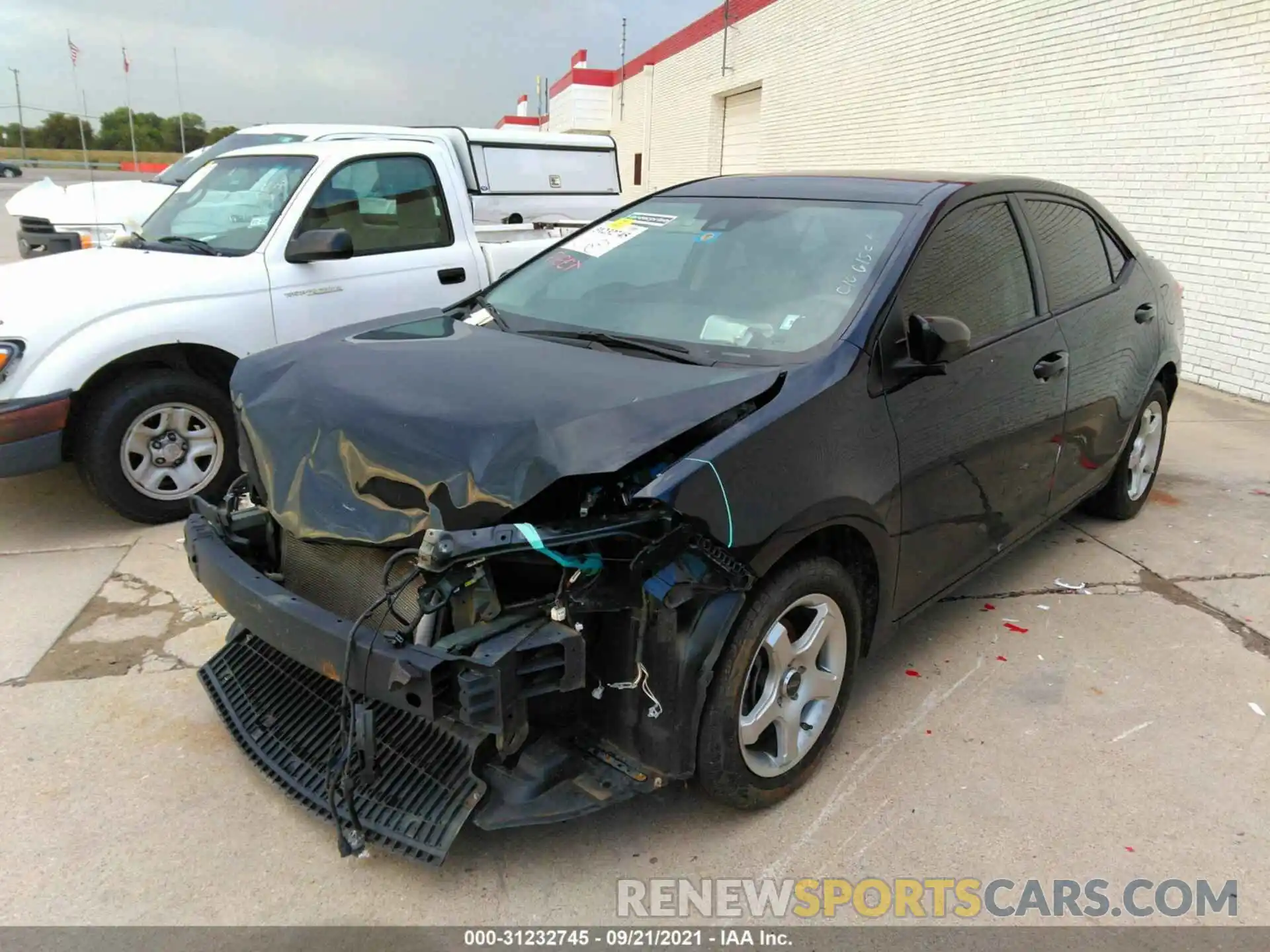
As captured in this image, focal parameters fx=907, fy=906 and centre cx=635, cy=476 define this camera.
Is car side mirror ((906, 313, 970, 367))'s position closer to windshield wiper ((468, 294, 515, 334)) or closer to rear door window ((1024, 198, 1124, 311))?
rear door window ((1024, 198, 1124, 311))

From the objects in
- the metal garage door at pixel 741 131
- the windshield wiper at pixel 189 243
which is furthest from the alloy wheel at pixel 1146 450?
the metal garage door at pixel 741 131

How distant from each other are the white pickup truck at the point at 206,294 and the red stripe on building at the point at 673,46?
616 inches

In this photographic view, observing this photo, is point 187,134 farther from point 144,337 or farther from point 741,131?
point 144,337

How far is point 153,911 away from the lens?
2318 mm

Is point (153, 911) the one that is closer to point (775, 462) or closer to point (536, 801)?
point (536, 801)

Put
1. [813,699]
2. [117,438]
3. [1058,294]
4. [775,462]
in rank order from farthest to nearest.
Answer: [117,438], [1058,294], [813,699], [775,462]

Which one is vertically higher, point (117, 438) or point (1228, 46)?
point (1228, 46)

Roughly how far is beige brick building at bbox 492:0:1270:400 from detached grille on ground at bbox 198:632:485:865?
10.8 ft

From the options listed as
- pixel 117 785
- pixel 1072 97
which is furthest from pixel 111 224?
pixel 1072 97

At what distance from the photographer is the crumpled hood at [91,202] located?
1001cm

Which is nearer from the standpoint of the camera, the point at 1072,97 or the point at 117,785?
the point at 117,785

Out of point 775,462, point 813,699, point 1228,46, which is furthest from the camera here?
point 1228,46

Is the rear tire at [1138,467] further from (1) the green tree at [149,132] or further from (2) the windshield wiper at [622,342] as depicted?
(1) the green tree at [149,132]

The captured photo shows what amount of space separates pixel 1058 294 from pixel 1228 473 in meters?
3.13
